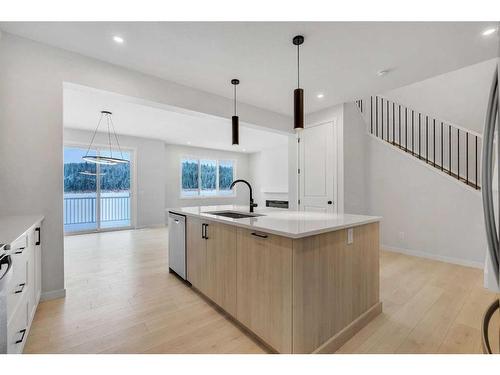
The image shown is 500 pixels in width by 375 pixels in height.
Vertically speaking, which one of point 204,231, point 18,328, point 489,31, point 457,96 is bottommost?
point 18,328

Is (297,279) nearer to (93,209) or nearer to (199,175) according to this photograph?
(93,209)

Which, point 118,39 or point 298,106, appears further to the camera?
point 118,39

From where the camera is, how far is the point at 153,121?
523 centimetres

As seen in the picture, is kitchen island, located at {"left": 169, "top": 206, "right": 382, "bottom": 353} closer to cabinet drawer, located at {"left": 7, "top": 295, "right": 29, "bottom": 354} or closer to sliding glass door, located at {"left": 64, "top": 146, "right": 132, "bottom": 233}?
cabinet drawer, located at {"left": 7, "top": 295, "right": 29, "bottom": 354}

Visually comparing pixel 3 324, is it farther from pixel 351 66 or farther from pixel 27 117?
pixel 351 66

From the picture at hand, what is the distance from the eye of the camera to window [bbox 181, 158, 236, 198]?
26.8 ft

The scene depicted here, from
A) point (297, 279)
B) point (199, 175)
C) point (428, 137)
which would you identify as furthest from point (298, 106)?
point (199, 175)

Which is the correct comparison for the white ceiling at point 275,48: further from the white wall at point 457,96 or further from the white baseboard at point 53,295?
the white baseboard at point 53,295

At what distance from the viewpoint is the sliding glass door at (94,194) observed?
597 centimetres

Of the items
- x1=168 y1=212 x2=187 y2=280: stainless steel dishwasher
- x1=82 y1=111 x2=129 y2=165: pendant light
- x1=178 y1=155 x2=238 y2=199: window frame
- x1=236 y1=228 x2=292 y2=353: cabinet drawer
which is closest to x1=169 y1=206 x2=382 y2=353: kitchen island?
x1=236 y1=228 x2=292 y2=353: cabinet drawer

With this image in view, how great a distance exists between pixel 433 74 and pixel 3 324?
457 cm

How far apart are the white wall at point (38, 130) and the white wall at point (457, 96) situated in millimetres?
5562

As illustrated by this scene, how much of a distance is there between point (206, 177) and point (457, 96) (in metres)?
7.13

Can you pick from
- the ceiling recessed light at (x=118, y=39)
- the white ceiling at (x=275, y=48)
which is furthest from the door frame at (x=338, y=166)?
the ceiling recessed light at (x=118, y=39)
